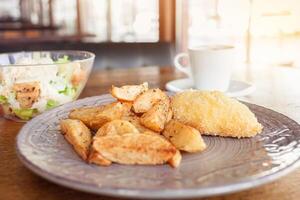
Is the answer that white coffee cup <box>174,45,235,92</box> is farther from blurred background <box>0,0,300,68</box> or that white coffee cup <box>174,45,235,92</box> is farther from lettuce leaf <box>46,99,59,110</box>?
blurred background <box>0,0,300,68</box>

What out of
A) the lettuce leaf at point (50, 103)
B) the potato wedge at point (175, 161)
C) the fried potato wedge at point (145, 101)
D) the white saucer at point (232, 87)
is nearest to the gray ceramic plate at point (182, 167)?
the potato wedge at point (175, 161)

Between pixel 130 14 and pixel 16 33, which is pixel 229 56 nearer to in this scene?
pixel 16 33

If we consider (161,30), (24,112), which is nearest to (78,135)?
(24,112)

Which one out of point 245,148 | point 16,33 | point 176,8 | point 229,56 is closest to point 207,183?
point 245,148

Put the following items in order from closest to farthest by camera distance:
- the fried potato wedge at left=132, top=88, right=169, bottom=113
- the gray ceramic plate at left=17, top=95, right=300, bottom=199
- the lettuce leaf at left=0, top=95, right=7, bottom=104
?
the gray ceramic plate at left=17, top=95, right=300, bottom=199 → the fried potato wedge at left=132, top=88, right=169, bottom=113 → the lettuce leaf at left=0, top=95, right=7, bottom=104

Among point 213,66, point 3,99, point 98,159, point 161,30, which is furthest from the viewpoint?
point 161,30

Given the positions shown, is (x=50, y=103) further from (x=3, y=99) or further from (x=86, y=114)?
(x=86, y=114)

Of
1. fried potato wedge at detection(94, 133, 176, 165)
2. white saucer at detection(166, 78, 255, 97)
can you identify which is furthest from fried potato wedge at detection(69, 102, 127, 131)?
white saucer at detection(166, 78, 255, 97)
